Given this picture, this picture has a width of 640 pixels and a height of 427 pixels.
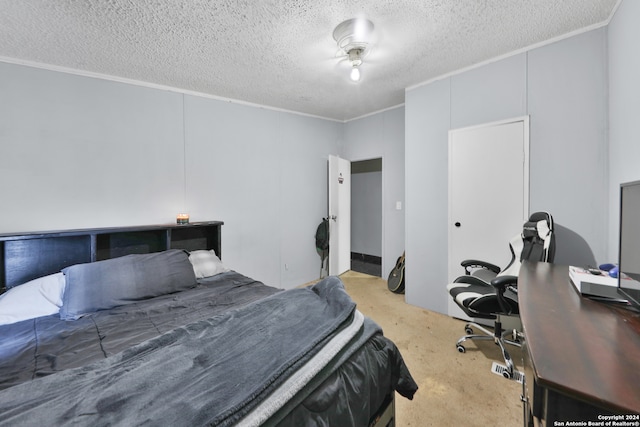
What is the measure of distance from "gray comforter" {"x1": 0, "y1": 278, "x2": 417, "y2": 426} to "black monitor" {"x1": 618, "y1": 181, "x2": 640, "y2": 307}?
1.05 meters

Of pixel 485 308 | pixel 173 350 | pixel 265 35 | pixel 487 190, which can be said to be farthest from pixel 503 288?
pixel 265 35

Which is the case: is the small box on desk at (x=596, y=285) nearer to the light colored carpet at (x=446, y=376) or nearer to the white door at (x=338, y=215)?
the light colored carpet at (x=446, y=376)

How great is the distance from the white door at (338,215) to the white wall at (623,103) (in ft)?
10.3

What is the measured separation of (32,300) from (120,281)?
0.50m

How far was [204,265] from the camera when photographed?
8.68 ft

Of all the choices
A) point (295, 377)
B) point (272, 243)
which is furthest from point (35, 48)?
point (295, 377)

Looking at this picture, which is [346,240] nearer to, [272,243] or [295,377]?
[272,243]

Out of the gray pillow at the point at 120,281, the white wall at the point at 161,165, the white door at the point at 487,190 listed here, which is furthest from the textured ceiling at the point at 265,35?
the gray pillow at the point at 120,281

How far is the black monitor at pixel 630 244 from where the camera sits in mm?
1099

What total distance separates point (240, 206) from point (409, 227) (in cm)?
227

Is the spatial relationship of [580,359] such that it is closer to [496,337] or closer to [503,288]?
[503,288]

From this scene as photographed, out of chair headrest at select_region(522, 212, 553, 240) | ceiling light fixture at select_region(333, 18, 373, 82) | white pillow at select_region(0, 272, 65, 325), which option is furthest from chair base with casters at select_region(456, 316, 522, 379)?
white pillow at select_region(0, 272, 65, 325)

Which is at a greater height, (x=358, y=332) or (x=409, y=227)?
(x=409, y=227)

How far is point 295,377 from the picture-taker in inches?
37.4
